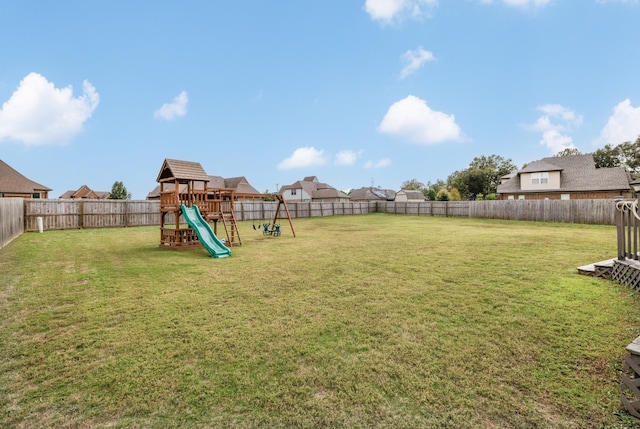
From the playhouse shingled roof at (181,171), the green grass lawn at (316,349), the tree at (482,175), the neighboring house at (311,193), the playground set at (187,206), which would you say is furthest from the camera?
the neighboring house at (311,193)

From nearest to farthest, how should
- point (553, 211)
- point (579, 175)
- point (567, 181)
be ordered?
point (553, 211), point (579, 175), point (567, 181)

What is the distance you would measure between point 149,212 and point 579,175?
127 ft

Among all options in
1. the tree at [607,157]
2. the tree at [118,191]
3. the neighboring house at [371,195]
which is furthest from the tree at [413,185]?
the tree at [118,191]

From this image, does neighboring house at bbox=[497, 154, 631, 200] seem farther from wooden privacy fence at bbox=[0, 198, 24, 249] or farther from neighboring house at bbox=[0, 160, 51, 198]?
neighboring house at bbox=[0, 160, 51, 198]

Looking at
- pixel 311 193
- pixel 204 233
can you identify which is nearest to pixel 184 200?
pixel 204 233

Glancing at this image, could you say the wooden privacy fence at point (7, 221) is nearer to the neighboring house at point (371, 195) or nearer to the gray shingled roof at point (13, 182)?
the gray shingled roof at point (13, 182)

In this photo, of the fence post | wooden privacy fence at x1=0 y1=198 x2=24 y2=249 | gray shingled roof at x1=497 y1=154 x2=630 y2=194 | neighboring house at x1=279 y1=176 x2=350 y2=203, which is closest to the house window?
gray shingled roof at x1=497 y1=154 x2=630 y2=194

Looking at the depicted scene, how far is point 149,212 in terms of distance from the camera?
21531 mm

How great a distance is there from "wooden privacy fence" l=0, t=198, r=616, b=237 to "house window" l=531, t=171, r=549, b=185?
8.80 meters

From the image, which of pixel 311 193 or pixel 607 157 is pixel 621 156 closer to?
pixel 607 157

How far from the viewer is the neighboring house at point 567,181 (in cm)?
2711

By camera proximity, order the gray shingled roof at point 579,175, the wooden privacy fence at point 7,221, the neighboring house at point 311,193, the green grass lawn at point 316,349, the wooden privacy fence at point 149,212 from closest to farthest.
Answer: the green grass lawn at point 316,349 < the wooden privacy fence at point 7,221 < the wooden privacy fence at point 149,212 < the gray shingled roof at point 579,175 < the neighboring house at point 311,193

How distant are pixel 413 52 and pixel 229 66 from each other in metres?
11.9

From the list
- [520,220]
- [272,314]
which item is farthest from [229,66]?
[520,220]
